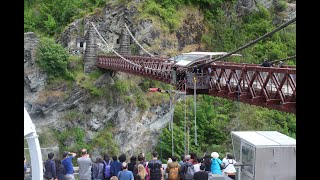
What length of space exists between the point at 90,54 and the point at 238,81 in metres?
15.3

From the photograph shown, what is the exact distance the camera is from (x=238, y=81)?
32.0ft

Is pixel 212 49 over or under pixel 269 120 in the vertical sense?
over

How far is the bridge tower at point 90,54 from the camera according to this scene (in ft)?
78.6

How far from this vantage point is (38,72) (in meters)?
23.2

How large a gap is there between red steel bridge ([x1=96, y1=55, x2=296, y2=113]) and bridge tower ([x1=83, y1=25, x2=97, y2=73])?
A: 24.9 ft

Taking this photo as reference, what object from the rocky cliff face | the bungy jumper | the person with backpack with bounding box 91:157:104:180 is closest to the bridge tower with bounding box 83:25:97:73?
the rocky cliff face

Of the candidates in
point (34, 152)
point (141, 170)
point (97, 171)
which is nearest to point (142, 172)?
point (141, 170)

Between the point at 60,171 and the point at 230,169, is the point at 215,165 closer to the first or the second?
the point at 230,169

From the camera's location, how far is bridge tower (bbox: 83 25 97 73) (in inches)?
943

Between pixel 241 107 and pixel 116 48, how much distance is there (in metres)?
7.33

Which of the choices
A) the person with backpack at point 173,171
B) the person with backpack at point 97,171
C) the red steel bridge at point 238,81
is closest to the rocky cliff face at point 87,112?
the red steel bridge at point 238,81
